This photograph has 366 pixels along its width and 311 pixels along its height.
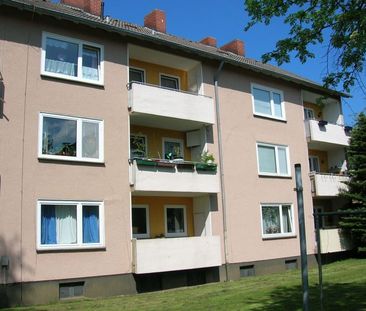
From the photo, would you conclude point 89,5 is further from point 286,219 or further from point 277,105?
point 286,219

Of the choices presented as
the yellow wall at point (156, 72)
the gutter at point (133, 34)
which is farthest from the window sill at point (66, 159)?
the yellow wall at point (156, 72)

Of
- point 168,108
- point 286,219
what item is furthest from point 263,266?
point 168,108

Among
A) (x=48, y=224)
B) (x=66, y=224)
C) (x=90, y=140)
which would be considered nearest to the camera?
(x=48, y=224)

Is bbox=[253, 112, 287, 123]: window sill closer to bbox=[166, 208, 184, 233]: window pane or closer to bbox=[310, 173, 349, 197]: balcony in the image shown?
bbox=[310, 173, 349, 197]: balcony

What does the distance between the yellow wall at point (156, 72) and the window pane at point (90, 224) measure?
6549mm

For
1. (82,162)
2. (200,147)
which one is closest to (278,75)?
(200,147)

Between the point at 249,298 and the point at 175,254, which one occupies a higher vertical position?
the point at 175,254

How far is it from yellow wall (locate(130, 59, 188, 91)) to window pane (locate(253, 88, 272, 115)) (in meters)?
3.65

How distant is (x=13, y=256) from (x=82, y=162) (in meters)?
3.76

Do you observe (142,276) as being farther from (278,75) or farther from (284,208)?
(278,75)

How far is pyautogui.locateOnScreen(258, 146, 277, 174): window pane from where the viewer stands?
21.9 meters

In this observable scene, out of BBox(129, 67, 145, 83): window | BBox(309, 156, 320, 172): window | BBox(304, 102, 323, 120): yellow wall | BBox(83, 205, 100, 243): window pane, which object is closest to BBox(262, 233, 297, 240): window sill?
BBox(309, 156, 320, 172): window

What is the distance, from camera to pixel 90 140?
1647 centimetres

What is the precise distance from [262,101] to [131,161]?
8659 millimetres
